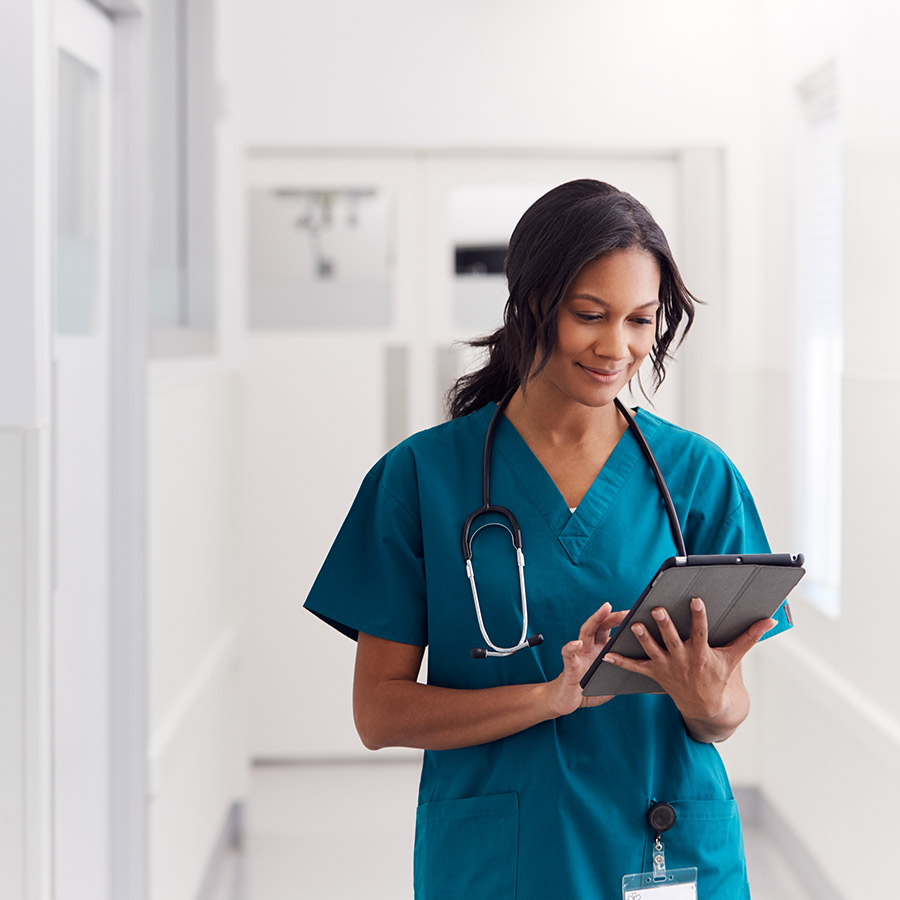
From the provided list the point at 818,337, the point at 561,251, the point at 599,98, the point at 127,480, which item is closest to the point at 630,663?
the point at 561,251

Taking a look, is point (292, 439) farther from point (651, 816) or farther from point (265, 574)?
point (651, 816)

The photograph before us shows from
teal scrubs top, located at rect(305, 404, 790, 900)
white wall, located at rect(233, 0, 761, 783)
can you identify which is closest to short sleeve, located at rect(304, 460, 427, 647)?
teal scrubs top, located at rect(305, 404, 790, 900)

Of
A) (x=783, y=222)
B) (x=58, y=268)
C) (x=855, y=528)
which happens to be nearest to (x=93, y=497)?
(x=58, y=268)

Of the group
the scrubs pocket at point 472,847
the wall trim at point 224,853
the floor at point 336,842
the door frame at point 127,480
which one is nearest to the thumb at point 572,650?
the scrubs pocket at point 472,847

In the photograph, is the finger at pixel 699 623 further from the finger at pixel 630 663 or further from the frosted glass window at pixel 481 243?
the frosted glass window at pixel 481 243

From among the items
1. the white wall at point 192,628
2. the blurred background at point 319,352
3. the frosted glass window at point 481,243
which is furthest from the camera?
the frosted glass window at point 481,243

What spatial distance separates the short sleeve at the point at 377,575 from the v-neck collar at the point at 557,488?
4.4 inches

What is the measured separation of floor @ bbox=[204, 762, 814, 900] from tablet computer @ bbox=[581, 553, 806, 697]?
2.06 meters

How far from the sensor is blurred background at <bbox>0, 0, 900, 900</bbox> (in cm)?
183

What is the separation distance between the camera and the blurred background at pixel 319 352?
1.83m

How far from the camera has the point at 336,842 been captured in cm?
325

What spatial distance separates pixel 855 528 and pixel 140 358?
5.06ft

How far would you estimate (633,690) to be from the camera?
1.11m

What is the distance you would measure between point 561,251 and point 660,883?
65 centimetres
